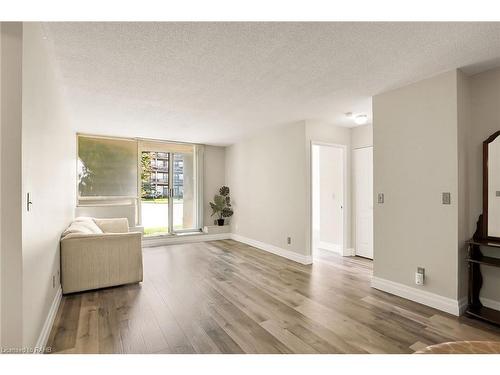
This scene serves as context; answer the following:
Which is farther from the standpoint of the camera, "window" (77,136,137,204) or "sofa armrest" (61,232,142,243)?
"window" (77,136,137,204)

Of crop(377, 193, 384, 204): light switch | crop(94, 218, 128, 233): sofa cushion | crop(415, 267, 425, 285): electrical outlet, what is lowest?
crop(415, 267, 425, 285): electrical outlet

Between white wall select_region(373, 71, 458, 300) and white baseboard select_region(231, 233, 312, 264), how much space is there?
132 cm

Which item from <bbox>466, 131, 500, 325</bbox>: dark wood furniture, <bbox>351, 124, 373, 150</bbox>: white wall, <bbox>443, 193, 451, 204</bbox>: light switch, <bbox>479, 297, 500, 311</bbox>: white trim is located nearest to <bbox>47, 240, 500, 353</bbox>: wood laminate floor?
<bbox>466, 131, 500, 325</bbox>: dark wood furniture

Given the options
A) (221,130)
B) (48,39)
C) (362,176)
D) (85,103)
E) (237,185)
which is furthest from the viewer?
(237,185)

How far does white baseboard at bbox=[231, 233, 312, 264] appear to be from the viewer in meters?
4.23

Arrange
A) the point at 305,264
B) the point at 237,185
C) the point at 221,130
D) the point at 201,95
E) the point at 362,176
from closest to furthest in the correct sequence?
the point at 201,95
the point at 305,264
the point at 362,176
the point at 221,130
the point at 237,185

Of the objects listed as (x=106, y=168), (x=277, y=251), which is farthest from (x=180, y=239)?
(x=277, y=251)

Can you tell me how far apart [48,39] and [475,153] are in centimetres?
408

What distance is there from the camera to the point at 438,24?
1.75 m

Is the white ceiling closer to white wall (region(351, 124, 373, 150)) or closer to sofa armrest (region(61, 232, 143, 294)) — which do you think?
white wall (region(351, 124, 373, 150))

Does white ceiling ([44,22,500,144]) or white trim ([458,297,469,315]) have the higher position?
white ceiling ([44,22,500,144])
